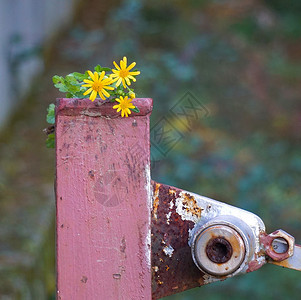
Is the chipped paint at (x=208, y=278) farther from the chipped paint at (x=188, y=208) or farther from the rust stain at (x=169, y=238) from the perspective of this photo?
the chipped paint at (x=188, y=208)

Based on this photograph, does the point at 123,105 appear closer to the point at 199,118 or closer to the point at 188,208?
the point at 188,208

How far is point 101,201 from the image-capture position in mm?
1203

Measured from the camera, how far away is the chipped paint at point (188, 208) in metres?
1.27

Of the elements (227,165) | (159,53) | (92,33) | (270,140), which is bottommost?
(227,165)

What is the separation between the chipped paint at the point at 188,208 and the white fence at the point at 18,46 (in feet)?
11.4

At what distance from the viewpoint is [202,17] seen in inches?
285

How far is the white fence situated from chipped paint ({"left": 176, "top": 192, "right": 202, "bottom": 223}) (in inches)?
136

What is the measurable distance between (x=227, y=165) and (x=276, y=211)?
0.73 m

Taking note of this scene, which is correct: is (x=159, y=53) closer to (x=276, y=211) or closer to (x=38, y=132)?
(x=38, y=132)

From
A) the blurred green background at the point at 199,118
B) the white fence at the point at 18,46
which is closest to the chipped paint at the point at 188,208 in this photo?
the blurred green background at the point at 199,118

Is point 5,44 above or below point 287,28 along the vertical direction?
below

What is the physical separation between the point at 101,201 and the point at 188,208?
0.62 feet

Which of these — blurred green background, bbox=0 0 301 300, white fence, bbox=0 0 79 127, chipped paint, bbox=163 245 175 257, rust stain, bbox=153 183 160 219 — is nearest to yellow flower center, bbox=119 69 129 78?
rust stain, bbox=153 183 160 219

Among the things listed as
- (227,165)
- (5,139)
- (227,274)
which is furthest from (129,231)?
(227,165)
